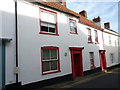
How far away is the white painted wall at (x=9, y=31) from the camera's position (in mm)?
6055

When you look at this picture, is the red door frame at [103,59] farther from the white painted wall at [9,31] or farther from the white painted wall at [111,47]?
the white painted wall at [9,31]

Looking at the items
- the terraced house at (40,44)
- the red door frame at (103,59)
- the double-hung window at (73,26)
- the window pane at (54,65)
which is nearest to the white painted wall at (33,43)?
the terraced house at (40,44)

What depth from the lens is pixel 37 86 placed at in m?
7.13

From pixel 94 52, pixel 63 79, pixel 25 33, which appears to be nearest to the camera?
pixel 25 33

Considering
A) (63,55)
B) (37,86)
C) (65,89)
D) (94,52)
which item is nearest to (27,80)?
(37,86)

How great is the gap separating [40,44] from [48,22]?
1.99 meters

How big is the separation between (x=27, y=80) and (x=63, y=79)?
330 centimetres

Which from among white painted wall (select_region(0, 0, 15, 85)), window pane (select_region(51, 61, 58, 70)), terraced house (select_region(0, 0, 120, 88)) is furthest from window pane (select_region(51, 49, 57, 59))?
white painted wall (select_region(0, 0, 15, 85))

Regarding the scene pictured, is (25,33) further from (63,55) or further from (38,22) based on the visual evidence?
(63,55)

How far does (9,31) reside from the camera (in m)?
6.34

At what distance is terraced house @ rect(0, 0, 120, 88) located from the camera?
20.5 feet

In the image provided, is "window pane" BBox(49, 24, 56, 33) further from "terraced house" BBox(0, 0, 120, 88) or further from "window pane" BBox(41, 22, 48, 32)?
"window pane" BBox(41, 22, 48, 32)

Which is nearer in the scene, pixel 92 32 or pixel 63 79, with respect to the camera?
pixel 63 79

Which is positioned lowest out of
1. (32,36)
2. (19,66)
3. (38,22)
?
(19,66)
